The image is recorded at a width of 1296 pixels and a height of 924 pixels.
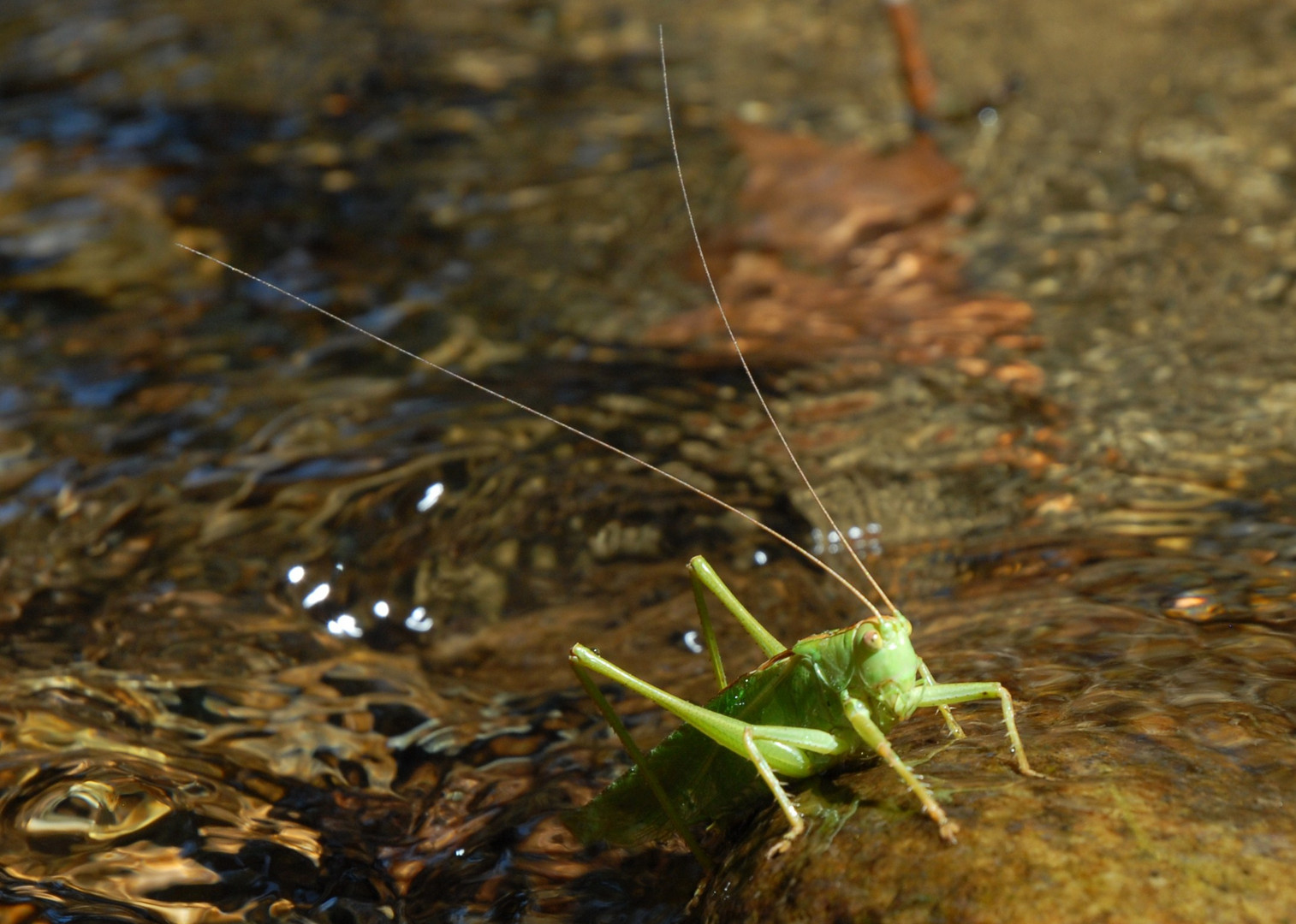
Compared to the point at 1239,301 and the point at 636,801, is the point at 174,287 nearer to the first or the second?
the point at 636,801

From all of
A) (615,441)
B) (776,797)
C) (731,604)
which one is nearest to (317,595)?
(615,441)

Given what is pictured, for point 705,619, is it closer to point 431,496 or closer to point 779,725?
point 779,725

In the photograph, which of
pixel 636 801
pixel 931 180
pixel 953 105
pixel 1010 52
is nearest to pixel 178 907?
pixel 636 801

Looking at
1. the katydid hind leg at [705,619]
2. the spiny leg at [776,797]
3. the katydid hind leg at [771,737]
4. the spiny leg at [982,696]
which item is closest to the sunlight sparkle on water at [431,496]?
the katydid hind leg at [705,619]

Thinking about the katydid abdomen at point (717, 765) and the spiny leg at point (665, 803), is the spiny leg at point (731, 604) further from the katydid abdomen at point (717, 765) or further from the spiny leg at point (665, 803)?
the spiny leg at point (665, 803)

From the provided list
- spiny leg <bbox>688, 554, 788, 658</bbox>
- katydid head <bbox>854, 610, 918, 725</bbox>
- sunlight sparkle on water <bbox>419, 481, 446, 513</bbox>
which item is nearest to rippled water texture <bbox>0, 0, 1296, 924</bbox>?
sunlight sparkle on water <bbox>419, 481, 446, 513</bbox>
